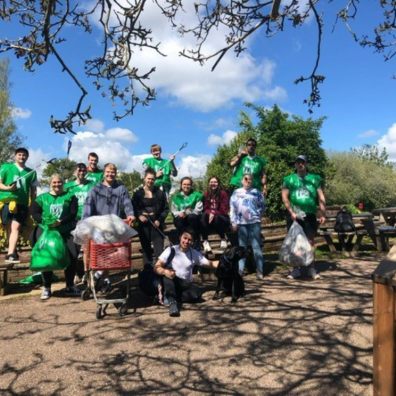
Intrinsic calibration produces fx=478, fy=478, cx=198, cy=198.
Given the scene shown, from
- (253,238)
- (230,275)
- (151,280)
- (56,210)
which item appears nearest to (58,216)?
(56,210)

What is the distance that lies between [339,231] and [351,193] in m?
25.3

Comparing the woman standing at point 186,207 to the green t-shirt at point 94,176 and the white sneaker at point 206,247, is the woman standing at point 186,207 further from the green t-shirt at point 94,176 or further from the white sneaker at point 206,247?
the green t-shirt at point 94,176

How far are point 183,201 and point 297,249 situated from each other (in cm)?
203

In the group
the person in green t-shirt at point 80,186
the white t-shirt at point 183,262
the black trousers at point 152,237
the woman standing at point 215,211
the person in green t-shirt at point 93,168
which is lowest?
the white t-shirt at point 183,262

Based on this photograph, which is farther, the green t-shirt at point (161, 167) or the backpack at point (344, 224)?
the backpack at point (344, 224)

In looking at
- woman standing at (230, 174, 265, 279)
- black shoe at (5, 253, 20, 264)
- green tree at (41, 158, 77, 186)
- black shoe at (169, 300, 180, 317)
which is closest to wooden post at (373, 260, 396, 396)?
green tree at (41, 158, 77, 186)

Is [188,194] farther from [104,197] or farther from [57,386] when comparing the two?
[57,386]

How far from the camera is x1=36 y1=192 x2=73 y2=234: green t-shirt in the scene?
6957 mm

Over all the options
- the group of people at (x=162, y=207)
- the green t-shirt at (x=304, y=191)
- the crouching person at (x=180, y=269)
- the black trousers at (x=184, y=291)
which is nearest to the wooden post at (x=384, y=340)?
the group of people at (x=162, y=207)

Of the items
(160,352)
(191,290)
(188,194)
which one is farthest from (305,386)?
(188,194)

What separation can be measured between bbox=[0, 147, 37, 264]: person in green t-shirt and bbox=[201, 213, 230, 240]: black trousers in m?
2.85

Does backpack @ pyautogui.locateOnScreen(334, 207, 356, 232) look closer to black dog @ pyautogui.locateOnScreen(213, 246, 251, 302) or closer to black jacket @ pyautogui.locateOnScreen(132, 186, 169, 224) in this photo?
black dog @ pyautogui.locateOnScreen(213, 246, 251, 302)

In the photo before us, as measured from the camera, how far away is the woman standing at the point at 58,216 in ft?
22.8

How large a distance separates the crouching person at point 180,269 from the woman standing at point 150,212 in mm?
705
